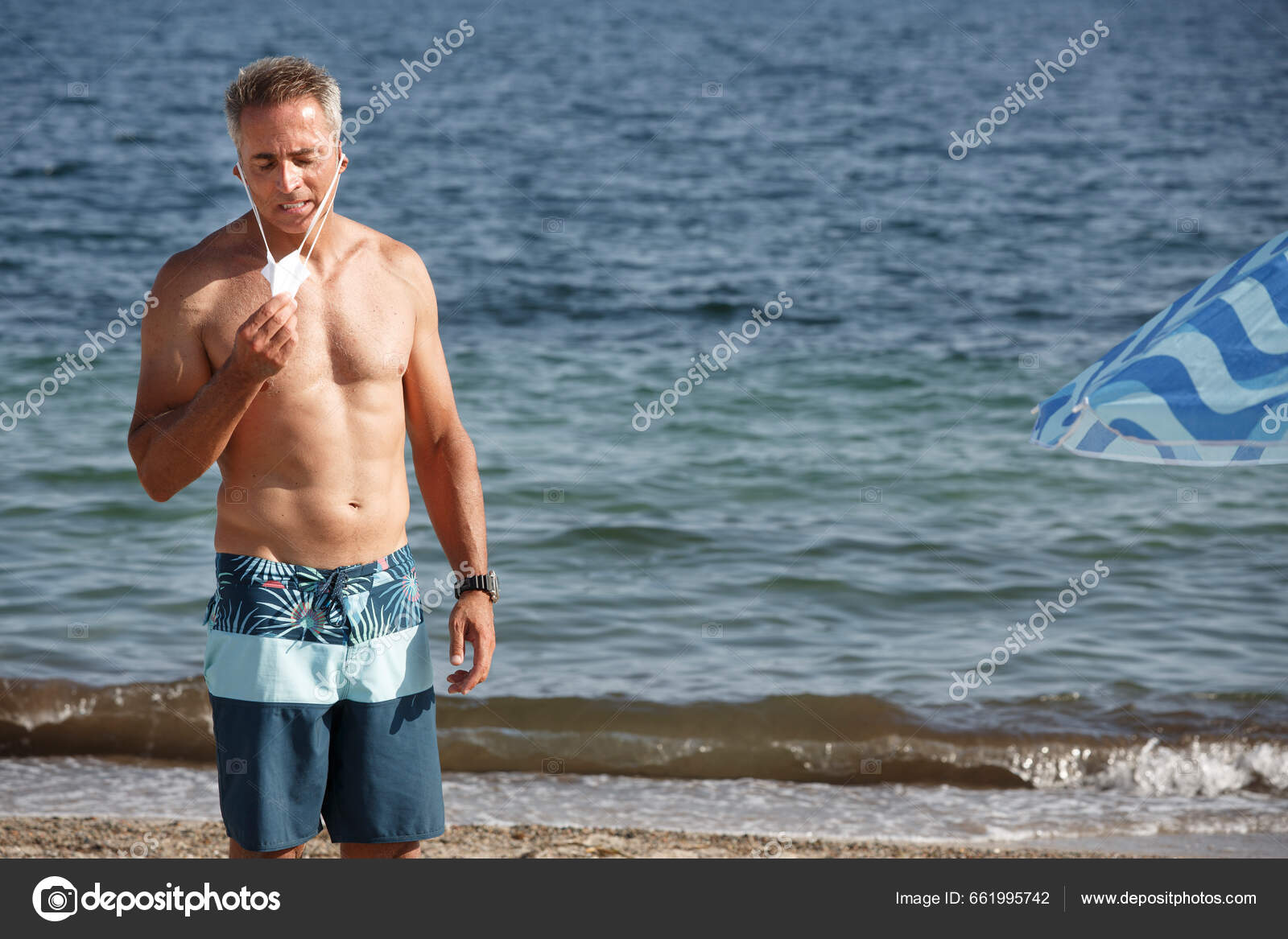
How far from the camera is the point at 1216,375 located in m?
2.30

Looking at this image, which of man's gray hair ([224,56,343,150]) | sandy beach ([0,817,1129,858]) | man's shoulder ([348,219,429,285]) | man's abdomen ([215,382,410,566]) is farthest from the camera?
sandy beach ([0,817,1129,858])

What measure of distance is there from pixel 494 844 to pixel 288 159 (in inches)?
97.2

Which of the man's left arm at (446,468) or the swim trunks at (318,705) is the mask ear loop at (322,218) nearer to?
the man's left arm at (446,468)

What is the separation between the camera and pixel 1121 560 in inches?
273

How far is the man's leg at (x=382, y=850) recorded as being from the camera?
95.7 inches

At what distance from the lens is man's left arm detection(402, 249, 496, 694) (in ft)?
8.37

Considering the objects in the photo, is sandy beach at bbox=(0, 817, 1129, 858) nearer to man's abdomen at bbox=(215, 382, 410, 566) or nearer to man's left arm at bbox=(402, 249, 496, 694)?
man's left arm at bbox=(402, 249, 496, 694)

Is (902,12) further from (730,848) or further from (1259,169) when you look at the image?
(730,848)

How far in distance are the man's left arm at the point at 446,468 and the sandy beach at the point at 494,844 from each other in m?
1.60

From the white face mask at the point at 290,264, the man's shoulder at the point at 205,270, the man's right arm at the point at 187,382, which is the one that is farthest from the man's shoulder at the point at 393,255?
the man's right arm at the point at 187,382
